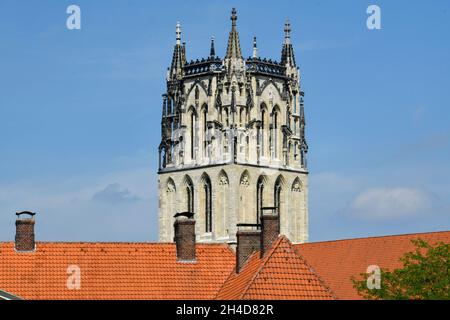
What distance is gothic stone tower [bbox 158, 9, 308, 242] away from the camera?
327 ft

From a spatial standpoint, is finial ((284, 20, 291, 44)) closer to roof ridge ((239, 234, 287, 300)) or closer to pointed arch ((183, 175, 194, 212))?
pointed arch ((183, 175, 194, 212))

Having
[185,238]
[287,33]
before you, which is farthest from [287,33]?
[185,238]

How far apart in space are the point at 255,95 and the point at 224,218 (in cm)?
855

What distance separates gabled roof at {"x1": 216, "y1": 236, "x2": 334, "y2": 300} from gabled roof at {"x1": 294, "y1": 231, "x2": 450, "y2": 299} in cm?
1661

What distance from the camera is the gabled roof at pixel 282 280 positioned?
44625 millimetres

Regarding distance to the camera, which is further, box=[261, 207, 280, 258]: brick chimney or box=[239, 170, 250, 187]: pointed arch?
box=[239, 170, 250, 187]: pointed arch

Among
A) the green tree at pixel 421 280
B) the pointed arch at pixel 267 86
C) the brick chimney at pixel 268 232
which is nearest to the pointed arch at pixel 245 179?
the pointed arch at pixel 267 86

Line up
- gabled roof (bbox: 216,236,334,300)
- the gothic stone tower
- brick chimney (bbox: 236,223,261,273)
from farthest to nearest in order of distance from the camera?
the gothic stone tower → brick chimney (bbox: 236,223,261,273) → gabled roof (bbox: 216,236,334,300)

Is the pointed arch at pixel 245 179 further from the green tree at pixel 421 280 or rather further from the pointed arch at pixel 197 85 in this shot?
the green tree at pixel 421 280

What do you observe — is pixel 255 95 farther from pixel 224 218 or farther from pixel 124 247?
pixel 124 247

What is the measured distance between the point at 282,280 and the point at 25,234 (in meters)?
10.9

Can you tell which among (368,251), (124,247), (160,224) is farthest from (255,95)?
(124,247)

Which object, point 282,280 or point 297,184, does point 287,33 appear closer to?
point 297,184

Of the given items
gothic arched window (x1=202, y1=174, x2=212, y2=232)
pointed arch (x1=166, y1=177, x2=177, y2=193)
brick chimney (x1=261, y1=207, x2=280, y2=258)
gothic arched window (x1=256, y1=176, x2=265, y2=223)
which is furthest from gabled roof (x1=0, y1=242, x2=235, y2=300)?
pointed arch (x1=166, y1=177, x2=177, y2=193)
